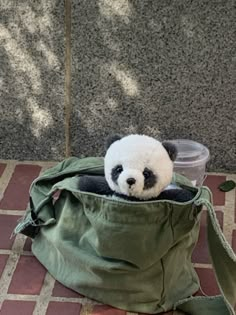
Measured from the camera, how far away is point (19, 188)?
304 cm

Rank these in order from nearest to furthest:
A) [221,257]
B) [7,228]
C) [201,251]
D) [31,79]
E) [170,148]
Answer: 1. [221,257]
2. [170,148]
3. [201,251]
4. [7,228]
5. [31,79]

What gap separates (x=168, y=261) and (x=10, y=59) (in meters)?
1.16

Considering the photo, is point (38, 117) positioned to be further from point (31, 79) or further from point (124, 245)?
point (124, 245)

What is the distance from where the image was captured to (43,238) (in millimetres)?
2607

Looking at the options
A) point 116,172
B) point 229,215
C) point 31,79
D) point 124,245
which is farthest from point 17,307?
point 31,79

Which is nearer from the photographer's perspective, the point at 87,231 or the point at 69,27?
the point at 87,231

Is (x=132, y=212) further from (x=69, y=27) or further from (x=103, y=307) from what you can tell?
(x=69, y=27)

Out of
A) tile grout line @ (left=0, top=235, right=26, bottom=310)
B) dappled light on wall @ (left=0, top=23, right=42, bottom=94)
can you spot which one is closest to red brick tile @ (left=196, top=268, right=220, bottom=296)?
tile grout line @ (left=0, top=235, right=26, bottom=310)

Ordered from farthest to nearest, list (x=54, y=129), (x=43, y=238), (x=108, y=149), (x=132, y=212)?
(x=54, y=129) → (x=43, y=238) → (x=108, y=149) → (x=132, y=212)

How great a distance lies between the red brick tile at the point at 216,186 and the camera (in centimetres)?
297

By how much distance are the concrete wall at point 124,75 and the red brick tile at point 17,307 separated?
3.02 ft

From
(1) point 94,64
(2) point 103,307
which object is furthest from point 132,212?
(1) point 94,64

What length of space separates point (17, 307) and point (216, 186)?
1.04 m

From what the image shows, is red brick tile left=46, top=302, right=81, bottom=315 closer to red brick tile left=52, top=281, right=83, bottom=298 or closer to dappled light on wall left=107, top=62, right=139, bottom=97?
red brick tile left=52, top=281, right=83, bottom=298
